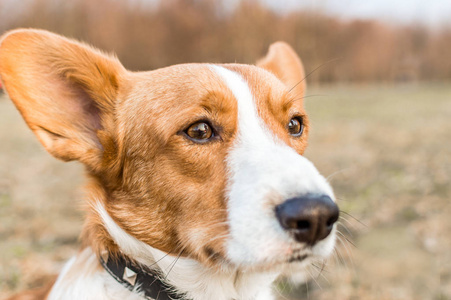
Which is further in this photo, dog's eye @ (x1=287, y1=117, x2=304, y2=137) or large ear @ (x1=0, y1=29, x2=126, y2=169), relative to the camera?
dog's eye @ (x1=287, y1=117, x2=304, y2=137)

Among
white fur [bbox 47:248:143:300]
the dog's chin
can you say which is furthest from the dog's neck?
the dog's chin

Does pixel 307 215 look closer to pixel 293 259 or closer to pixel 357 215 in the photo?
pixel 293 259

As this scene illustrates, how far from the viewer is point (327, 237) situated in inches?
90.3

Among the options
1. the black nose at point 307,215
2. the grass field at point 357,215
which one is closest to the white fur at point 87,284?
the grass field at point 357,215

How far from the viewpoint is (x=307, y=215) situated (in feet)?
6.85

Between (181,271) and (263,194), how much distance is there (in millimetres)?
833

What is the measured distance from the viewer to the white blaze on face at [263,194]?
219 cm

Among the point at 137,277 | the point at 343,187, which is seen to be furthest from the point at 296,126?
the point at 343,187

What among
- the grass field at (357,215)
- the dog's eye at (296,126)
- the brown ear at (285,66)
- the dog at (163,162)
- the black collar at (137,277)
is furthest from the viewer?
the grass field at (357,215)

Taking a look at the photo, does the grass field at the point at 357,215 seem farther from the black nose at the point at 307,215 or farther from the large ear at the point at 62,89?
the black nose at the point at 307,215

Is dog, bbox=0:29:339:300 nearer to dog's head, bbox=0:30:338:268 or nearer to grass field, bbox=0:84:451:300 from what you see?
dog's head, bbox=0:30:338:268

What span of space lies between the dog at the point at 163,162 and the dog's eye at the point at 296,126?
8 centimetres

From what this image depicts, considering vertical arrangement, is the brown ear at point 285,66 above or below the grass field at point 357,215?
above

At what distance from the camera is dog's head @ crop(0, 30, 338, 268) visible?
2.26 meters
